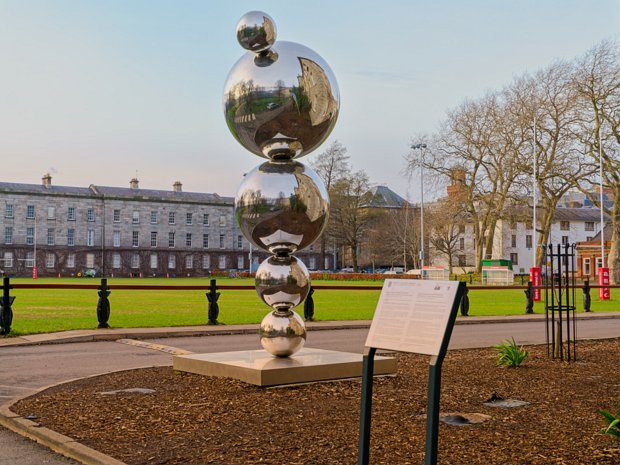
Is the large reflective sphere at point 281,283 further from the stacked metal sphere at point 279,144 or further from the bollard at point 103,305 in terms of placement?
the bollard at point 103,305

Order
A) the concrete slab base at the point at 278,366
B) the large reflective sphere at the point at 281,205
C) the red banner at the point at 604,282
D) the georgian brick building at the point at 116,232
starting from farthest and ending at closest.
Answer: the georgian brick building at the point at 116,232, the red banner at the point at 604,282, the large reflective sphere at the point at 281,205, the concrete slab base at the point at 278,366

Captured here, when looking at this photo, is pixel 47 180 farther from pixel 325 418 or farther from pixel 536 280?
pixel 325 418

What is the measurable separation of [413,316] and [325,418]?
111 inches

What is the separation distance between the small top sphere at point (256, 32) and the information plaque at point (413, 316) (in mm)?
5314

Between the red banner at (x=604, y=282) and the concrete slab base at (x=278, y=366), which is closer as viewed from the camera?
the concrete slab base at (x=278, y=366)

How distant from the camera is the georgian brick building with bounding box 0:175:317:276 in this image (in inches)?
4281

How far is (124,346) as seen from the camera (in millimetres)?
14984

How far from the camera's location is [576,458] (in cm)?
535

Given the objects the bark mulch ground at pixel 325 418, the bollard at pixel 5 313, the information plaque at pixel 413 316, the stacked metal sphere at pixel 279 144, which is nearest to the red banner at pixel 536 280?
the bollard at pixel 5 313

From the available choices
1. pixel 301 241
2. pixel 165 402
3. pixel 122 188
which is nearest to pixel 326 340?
pixel 301 241

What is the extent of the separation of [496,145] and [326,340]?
154ft

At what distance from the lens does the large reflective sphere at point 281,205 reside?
30.4 feet

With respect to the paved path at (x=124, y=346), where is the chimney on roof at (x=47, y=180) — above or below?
above

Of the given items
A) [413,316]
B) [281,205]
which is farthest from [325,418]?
[281,205]
